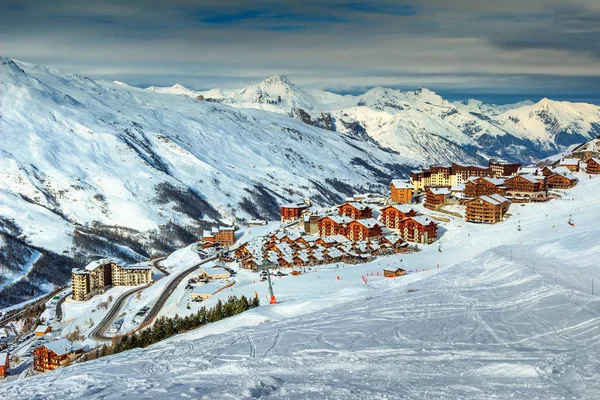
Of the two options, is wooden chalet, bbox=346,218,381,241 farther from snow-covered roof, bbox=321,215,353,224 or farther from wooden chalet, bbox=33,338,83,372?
wooden chalet, bbox=33,338,83,372

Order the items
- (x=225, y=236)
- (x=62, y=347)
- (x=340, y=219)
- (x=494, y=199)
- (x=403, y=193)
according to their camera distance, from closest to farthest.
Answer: (x=62, y=347)
(x=494, y=199)
(x=340, y=219)
(x=403, y=193)
(x=225, y=236)

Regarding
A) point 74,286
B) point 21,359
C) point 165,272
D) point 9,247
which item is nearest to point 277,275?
point 21,359

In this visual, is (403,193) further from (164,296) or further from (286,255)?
(164,296)

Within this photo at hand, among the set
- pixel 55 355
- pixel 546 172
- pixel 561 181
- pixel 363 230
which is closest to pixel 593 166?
pixel 546 172

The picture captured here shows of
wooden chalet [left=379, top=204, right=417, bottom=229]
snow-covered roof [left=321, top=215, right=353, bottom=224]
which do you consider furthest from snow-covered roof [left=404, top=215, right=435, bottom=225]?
snow-covered roof [left=321, top=215, right=353, bottom=224]

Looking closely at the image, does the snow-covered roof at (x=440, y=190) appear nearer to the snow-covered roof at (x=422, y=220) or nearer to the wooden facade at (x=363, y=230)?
the snow-covered roof at (x=422, y=220)
